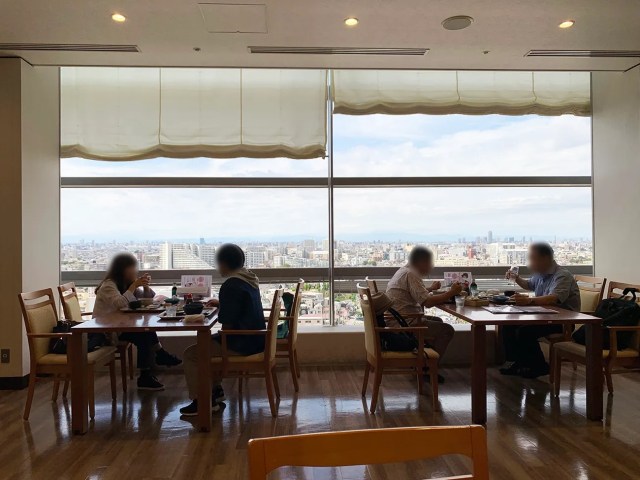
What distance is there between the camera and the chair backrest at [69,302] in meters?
3.97

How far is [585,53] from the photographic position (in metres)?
4.46

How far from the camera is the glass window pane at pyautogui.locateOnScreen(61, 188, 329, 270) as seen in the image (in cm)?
528

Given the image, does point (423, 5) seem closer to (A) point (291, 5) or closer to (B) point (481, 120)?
(A) point (291, 5)

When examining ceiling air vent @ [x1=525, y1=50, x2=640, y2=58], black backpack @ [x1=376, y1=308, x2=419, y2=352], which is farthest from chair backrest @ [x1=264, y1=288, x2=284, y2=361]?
ceiling air vent @ [x1=525, y1=50, x2=640, y2=58]

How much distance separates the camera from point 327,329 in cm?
530

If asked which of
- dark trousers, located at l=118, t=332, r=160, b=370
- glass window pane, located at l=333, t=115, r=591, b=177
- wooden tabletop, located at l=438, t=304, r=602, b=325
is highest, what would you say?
glass window pane, located at l=333, t=115, r=591, b=177

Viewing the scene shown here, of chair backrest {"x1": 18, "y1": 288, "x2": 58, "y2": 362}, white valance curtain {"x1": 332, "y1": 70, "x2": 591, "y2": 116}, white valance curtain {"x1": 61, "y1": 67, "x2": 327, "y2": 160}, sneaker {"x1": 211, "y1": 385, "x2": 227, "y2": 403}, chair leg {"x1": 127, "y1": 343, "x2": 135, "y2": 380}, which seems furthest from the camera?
white valance curtain {"x1": 332, "y1": 70, "x2": 591, "y2": 116}

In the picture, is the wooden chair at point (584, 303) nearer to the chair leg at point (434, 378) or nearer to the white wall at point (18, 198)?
the chair leg at point (434, 378)

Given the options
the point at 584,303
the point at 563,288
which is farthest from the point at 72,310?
the point at 584,303

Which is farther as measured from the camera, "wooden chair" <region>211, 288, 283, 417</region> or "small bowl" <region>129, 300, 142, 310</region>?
"small bowl" <region>129, 300, 142, 310</region>

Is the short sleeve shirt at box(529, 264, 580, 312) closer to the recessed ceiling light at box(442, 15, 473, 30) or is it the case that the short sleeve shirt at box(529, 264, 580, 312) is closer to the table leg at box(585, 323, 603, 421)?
the table leg at box(585, 323, 603, 421)

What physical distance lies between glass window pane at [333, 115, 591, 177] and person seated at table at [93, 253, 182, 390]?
2.40 meters

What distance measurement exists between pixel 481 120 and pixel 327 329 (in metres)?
2.94

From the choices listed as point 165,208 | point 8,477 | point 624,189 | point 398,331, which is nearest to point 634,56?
point 624,189
